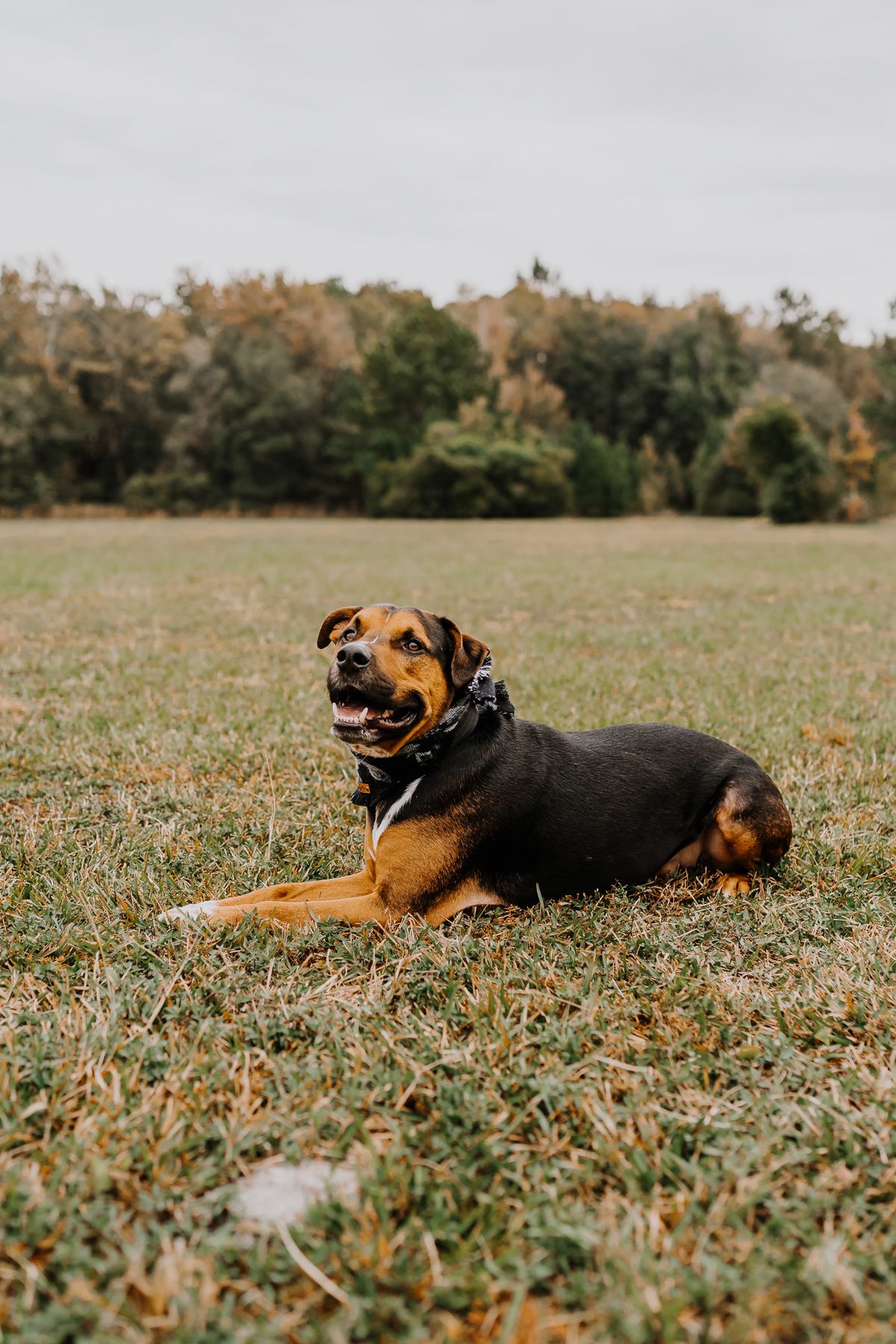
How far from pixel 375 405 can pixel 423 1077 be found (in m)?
49.4

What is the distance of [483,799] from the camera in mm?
3166

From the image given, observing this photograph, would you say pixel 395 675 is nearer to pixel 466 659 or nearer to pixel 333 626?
pixel 466 659

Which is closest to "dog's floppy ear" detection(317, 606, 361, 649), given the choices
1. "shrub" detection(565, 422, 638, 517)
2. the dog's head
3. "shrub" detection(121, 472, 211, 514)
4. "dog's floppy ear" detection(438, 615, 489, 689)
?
the dog's head

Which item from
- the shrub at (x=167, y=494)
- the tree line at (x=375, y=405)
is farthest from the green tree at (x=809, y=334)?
the shrub at (x=167, y=494)

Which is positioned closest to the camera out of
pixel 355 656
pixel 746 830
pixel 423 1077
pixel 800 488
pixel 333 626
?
pixel 423 1077

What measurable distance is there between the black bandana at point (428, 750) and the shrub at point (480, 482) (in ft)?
129

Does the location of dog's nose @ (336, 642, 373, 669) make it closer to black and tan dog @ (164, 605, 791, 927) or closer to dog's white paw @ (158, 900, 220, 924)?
black and tan dog @ (164, 605, 791, 927)

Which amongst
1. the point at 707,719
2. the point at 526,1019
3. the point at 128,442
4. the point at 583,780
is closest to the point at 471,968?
the point at 526,1019

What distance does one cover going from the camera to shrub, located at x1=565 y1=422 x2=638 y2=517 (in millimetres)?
45312

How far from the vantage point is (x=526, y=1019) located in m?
2.48

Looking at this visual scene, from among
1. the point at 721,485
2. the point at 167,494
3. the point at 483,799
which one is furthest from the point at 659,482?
the point at 483,799

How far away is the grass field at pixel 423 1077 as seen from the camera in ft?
5.31

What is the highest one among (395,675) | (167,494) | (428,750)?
(167,494)

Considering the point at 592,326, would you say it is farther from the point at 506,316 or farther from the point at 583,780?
the point at 583,780
